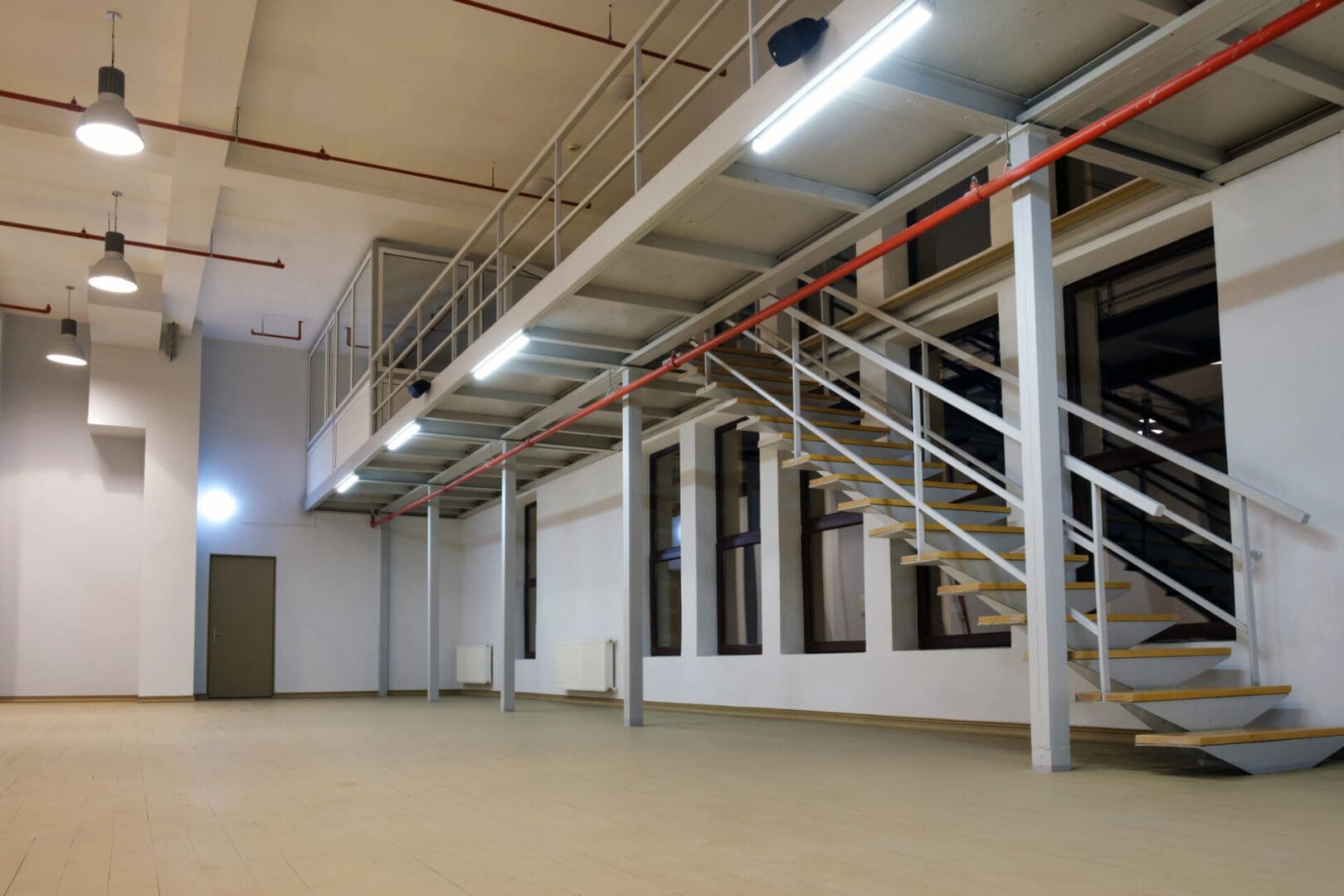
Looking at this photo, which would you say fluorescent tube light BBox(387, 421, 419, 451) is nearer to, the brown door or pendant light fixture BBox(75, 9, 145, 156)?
pendant light fixture BBox(75, 9, 145, 156)

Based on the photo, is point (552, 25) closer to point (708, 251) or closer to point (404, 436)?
point (708, 251)

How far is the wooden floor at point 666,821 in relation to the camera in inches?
125

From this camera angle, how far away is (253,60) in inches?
404

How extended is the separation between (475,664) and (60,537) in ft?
21.6

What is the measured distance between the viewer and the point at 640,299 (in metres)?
8.38

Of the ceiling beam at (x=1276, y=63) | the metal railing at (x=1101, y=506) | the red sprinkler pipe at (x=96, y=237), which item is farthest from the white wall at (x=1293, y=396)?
the red sprinkler pipe at (x=96, y=237)

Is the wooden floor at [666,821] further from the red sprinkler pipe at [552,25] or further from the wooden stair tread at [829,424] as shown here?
the red sprinkler pipe at [552,25]

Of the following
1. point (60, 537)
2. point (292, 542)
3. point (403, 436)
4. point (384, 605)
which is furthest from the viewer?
point (384, 605)

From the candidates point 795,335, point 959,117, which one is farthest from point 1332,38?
point 795,335

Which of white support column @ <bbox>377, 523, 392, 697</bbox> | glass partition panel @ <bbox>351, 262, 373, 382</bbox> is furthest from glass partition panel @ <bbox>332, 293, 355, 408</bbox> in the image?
white support column @ <bbox>377, 523, 392, 697</bbox>

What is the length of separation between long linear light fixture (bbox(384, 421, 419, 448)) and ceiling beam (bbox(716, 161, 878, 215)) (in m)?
6.36

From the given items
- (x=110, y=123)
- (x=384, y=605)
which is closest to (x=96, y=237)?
A: (x=110, y=123)

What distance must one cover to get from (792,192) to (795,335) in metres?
2.11

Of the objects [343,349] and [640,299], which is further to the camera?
[343,349]
